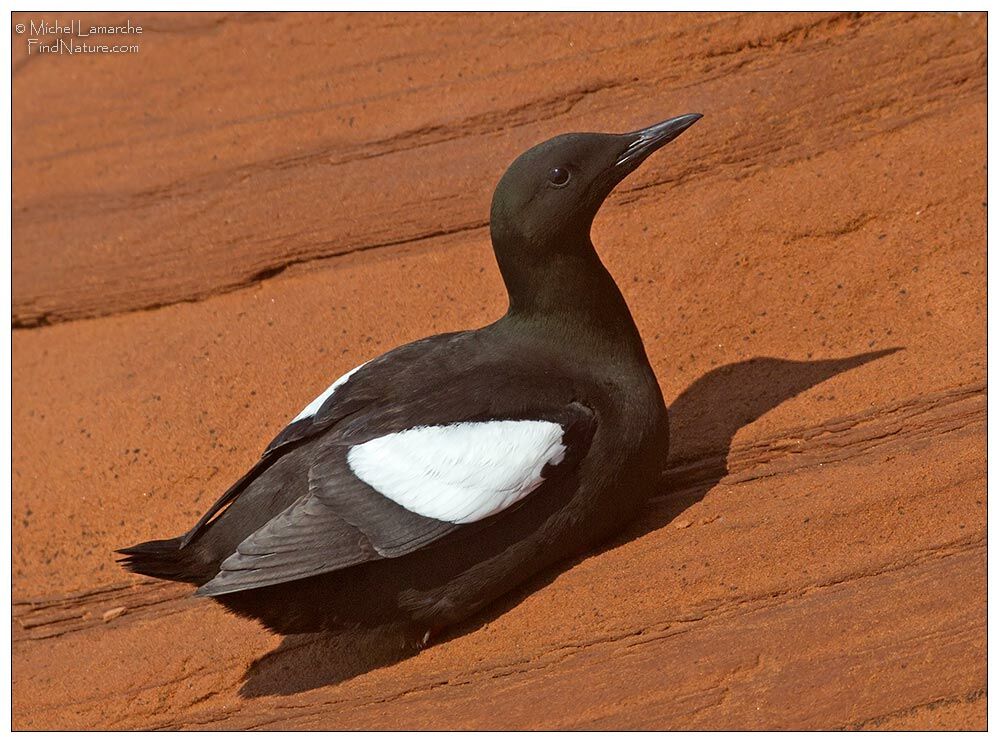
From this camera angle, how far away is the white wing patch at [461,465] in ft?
14.5

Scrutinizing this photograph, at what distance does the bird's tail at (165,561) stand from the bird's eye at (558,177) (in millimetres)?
1983

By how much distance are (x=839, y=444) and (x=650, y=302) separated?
1.50m

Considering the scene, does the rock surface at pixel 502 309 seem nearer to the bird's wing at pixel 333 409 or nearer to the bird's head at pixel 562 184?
the bird's wing at pixel 333 409

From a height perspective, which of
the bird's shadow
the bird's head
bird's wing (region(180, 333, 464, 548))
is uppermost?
the bird's head

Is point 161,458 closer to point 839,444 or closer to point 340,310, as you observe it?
point 340,310

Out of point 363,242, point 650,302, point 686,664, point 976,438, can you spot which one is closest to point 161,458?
point 363,242

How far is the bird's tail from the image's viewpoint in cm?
462

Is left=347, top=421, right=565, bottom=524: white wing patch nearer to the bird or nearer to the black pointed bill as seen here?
the bird

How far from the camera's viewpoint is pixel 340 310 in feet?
22.6

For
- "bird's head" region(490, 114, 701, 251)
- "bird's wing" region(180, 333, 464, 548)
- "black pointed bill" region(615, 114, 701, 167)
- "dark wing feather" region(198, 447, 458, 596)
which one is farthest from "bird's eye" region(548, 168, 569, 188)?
"dark wing feather" region(198, 447, 458, 596)

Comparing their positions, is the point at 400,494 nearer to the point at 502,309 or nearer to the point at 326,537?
the point at 326,537

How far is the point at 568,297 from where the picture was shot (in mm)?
4848

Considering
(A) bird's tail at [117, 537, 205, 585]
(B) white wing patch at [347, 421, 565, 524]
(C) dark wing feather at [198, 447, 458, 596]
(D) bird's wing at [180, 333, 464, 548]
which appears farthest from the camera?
(D) bird's wing at [180, 333, 464, 548]

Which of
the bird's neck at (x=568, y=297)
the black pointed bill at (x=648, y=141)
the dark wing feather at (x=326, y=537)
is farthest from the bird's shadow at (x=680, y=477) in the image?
the black pointed bill at (x=648, y=141)
